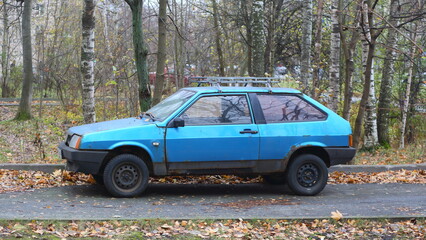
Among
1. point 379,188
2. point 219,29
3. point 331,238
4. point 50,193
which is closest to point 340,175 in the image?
point 379,188

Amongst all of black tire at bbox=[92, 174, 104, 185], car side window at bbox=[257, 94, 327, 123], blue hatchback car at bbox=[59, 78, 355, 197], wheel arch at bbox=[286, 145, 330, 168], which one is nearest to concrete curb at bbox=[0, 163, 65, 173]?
black tire at bbox=[92, 174, 104, 185]

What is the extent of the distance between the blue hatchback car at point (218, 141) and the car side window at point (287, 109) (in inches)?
0.6

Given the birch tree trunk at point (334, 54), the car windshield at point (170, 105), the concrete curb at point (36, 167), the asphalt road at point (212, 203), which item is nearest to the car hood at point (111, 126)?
the car windshield at point (170, 105)

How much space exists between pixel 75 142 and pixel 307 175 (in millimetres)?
3779

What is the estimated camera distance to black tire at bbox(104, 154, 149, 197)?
8.25 m

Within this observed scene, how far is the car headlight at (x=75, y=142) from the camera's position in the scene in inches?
323

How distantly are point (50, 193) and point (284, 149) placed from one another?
3.77m

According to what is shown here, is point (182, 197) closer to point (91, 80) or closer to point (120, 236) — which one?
point (120, 236)

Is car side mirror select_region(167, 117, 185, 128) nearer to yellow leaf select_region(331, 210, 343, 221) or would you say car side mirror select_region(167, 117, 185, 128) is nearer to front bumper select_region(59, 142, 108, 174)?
front bumper select_region(59, 142, 108, 174)

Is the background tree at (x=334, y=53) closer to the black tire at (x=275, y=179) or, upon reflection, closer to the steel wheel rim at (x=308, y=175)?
the black tire at (x=275, y=179)

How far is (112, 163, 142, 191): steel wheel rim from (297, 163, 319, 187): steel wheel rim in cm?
264

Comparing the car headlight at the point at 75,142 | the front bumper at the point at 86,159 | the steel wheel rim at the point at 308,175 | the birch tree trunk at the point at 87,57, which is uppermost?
the birch tree trunk at the point at 87,57

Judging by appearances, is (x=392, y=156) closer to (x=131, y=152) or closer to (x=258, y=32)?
(x=258, y=32)

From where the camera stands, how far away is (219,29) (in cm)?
2239
